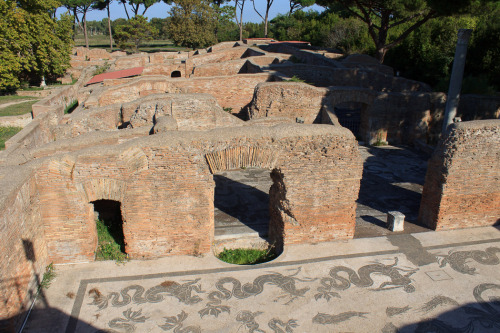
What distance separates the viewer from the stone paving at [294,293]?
16.8 feet

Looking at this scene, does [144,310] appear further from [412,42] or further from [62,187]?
[412,42]

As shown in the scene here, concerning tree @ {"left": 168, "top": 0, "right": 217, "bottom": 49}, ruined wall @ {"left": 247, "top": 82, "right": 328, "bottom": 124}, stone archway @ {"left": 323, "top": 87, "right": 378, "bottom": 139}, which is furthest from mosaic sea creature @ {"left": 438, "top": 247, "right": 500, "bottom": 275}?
tree @ {"left": 168, "top": 0, "right": 217, "bottom": 49}

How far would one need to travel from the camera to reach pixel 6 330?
4.75 metres

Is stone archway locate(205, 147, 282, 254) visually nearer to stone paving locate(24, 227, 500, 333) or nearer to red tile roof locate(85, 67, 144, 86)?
stone paving locate(24, 227, 500, 333)

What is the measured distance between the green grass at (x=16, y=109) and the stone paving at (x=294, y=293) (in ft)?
42.1

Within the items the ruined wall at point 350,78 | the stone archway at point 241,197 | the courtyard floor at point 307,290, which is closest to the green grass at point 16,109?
the ruined wall at point 350,78

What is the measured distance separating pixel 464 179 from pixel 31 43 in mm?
23373

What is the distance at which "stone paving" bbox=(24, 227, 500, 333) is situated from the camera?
16.8 ft

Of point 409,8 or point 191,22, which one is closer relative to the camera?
point 409,8

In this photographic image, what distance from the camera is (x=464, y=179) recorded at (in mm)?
7215

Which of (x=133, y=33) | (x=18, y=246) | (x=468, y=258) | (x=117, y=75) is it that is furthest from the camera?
(x=133, y=33)

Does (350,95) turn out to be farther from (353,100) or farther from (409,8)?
(409,8)

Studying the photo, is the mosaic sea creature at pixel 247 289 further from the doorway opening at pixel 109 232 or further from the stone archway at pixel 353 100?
the stone archway at pixel 353 100

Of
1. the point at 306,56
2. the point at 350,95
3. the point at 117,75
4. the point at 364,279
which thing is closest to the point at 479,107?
the point at 350,95
